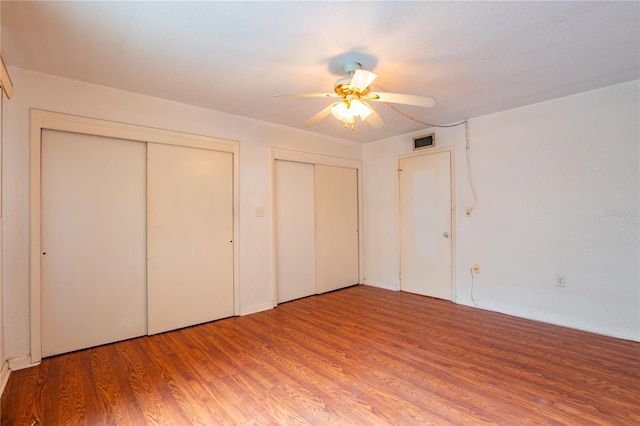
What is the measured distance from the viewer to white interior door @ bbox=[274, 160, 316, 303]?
3936 millimetres

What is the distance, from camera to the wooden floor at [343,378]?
1728 mm

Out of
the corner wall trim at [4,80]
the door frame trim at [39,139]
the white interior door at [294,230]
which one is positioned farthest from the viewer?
the white interior door at [294,230]

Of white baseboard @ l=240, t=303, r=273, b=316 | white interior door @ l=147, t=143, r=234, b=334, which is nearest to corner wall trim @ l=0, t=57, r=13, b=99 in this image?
→ white interior door @ l=147, t=143, r=234, b=334

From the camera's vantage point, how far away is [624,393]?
189 centimetres

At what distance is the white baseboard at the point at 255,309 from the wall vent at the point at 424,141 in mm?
2929

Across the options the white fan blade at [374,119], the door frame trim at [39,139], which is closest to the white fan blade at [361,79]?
the white fan blade at [374,119]

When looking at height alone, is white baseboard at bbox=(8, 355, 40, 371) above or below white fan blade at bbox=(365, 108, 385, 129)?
below

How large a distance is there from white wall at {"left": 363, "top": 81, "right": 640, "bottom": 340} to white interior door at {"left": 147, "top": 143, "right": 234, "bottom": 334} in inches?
114

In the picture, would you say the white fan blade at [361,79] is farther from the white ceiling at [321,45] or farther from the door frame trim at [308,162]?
the door frame trim at [308,162]

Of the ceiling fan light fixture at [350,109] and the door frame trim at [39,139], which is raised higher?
the ceiling fan light fixture at [350,109]

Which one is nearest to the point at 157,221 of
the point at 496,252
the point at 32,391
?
the point at 32,391

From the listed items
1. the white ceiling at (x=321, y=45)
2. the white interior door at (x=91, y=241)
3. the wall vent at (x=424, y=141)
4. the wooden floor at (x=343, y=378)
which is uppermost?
the white ceiling at (x=321, y=45)

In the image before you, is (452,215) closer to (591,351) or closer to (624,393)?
(591,351)

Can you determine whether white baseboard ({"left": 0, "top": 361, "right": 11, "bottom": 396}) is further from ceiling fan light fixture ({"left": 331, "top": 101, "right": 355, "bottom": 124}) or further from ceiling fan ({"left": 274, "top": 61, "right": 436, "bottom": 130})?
ceiling fan light fixture ({"left": 331, "top": 101, "right": 355, "bottom": 124})
